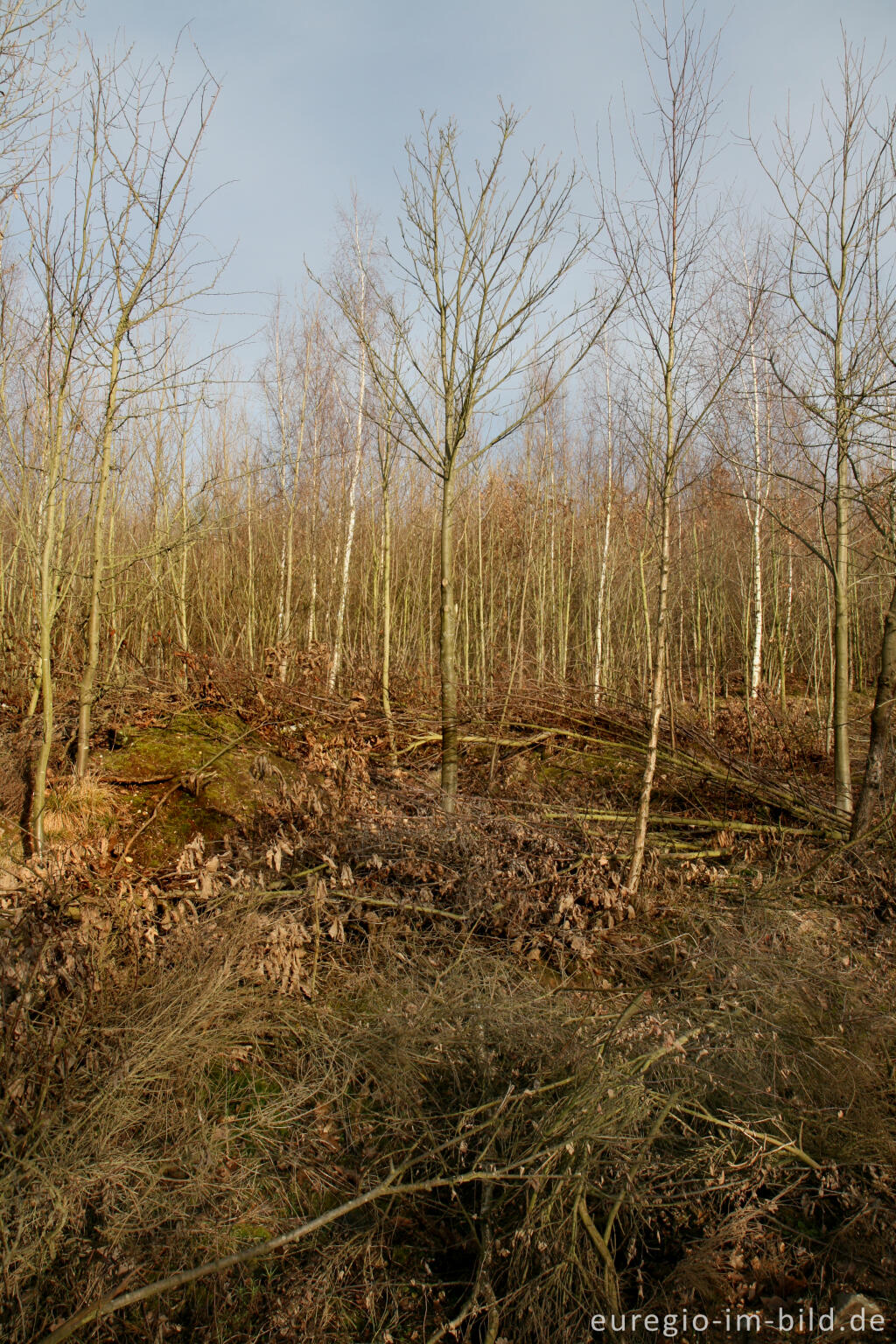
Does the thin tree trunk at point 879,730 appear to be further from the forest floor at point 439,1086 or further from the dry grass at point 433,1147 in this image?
the dry grass at point 433,1147

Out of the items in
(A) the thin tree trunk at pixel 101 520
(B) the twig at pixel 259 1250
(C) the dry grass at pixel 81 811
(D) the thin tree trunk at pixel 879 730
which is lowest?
(B) the twig at pixel 259 1250

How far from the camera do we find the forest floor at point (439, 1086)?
209cm

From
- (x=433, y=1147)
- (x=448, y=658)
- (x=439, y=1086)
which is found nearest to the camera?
(x=433, y=1147)

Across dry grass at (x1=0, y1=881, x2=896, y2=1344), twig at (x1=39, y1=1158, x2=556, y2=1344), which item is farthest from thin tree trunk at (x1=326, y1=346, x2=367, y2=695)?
twig at (x1=39, y1=1158, x2=556, y2=1344)

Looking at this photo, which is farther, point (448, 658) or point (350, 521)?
point (350, 521)

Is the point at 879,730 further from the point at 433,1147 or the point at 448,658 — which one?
the point at 433,1147

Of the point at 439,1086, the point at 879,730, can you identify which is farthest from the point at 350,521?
the point at 439,1086

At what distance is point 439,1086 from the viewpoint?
2.69 meters

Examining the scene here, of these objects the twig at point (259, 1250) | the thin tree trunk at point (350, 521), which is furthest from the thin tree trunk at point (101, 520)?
the thin tree trunk at point (350, 521)

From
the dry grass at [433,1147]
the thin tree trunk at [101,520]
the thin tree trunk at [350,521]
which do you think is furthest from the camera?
the thin tree trunk at [350,521]

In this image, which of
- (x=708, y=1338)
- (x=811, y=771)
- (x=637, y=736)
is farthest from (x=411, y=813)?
(x=811, y=771)

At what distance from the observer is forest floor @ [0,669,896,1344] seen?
6.87 ft

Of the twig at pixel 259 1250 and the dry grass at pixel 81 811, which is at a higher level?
the dry grass at pixel 81 811

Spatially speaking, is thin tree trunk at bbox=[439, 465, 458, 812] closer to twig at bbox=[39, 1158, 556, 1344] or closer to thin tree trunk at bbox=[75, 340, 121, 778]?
thin tree trunk at bbox=[75, 340, 121, 778]
